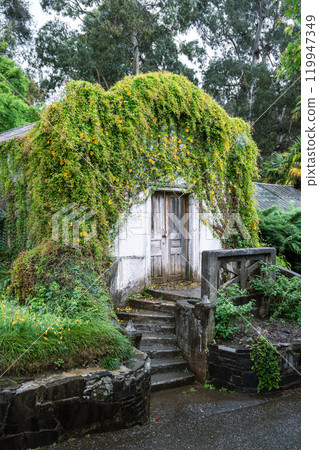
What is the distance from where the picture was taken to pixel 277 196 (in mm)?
14797

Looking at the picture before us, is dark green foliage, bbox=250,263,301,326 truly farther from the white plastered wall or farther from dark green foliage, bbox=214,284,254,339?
the white plastered wall

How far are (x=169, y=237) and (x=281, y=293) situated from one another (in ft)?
9.17

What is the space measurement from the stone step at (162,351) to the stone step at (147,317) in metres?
0.57

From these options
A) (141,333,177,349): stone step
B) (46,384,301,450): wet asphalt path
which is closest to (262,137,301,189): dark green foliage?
(141,333,177,349): stone step

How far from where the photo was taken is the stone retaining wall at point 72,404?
3.48 m

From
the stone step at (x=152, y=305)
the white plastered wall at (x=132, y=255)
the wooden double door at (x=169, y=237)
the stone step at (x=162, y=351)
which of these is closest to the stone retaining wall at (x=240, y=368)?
the stone step at (x=162, y=351)

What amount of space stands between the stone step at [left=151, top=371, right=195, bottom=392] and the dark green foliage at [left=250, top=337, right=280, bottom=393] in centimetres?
106

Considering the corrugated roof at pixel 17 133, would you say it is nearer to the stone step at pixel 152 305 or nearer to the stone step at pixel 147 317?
the stone step at pixel 152 305

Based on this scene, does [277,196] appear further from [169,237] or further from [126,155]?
[126,155]

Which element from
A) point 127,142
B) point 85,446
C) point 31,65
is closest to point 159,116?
point 127,142

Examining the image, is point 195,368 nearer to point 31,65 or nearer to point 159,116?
point 159,116

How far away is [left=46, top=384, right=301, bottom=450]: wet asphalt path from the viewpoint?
381 centimetres
